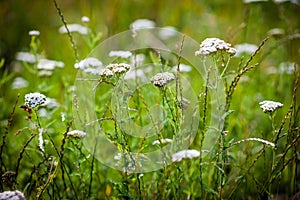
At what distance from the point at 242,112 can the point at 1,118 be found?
150 centimetres

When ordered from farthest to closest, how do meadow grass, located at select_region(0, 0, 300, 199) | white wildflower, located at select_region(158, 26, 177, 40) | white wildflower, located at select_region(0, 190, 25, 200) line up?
white wildflower, located at select_region(158, 26, 177, 40)
meadow grass, located at select_region(0, 0, 300, 199)
white wildflower, located at select_region(0, 190, 25, 200)

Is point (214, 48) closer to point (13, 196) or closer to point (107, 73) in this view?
point (107, 73)

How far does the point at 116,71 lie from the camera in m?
1.57

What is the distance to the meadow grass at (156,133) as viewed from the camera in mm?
1628

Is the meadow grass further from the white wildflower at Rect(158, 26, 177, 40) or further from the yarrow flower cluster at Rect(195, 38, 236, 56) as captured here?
the white wildflower at Rect(158, 26, 177, 40)

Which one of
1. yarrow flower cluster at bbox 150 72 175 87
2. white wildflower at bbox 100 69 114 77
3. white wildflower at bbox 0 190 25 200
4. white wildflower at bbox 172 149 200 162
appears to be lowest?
white wildflower at bbox 0 190 25 200

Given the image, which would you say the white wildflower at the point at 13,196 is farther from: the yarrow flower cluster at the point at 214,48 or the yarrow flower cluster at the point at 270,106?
the yarrow flower cluster at the point at 270,106

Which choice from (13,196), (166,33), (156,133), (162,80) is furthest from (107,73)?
(166,33)

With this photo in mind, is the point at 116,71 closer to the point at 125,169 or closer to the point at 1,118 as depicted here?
the point at 125,169

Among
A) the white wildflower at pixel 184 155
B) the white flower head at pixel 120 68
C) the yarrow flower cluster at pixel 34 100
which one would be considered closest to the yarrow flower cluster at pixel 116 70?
the white flower head at pixel 120 68

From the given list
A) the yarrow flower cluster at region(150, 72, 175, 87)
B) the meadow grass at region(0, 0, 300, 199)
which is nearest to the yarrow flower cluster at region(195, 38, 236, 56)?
the meadow grass at region(0, 0, 300, 199)

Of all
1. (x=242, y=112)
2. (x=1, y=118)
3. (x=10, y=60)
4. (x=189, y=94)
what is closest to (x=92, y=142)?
(x=189, y=94)

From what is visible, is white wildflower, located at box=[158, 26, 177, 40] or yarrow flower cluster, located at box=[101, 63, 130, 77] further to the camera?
white wildflower, located at box=[158, 26, 177, 40]

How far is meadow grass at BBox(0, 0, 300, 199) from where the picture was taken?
163 centimetres
